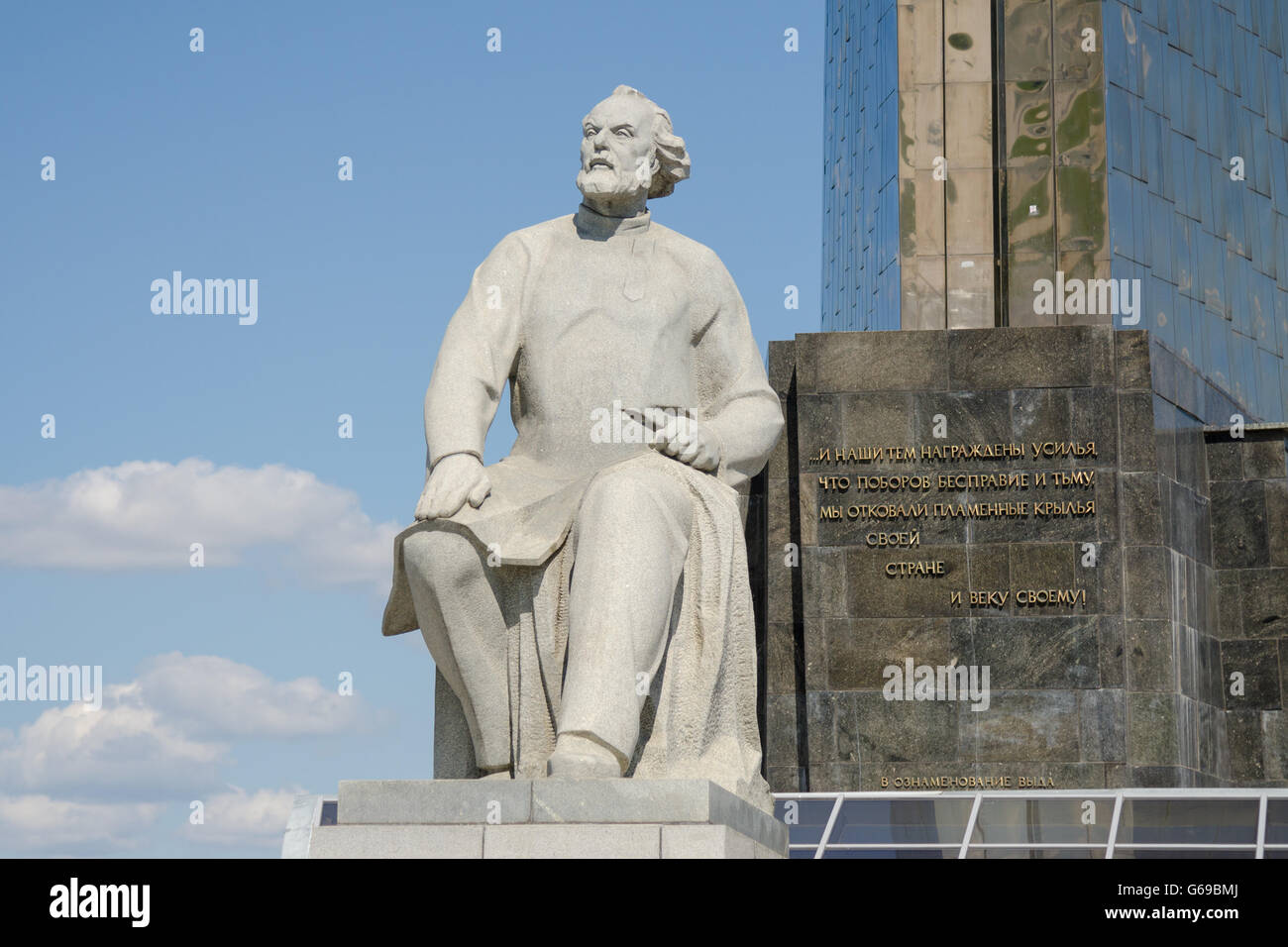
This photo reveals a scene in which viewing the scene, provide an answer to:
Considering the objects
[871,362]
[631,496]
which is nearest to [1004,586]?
[871,362]

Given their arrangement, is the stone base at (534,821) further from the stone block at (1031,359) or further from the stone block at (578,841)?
the stone block at (1031,359)

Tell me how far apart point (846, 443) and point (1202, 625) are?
363 cm

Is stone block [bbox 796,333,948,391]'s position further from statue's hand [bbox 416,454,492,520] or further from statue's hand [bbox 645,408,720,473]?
statue's hand [bbox 416,454,492,520]

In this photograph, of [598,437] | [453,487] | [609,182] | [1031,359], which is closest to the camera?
[453,487]

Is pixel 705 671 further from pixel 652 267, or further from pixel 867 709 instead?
pixel 867 709

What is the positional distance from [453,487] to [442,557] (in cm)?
31

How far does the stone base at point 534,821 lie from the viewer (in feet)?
20.5

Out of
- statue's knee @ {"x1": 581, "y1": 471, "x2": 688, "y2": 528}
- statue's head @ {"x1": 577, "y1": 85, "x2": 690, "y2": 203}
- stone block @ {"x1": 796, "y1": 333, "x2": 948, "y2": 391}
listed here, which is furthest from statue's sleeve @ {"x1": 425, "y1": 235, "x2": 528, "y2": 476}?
stone block @ {"x1": 796, "y1": 333, "x2": 948, "y2": 391}

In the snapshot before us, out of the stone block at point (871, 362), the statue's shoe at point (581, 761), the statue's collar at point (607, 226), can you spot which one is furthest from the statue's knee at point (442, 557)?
the stone block at point (871, 362)

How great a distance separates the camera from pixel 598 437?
25.5 feet

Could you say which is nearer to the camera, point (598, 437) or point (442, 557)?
point (442, 557)

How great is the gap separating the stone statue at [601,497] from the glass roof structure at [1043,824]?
3923 mm

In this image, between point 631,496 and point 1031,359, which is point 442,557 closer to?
point 631,496

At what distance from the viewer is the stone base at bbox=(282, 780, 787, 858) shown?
626 centimetres
